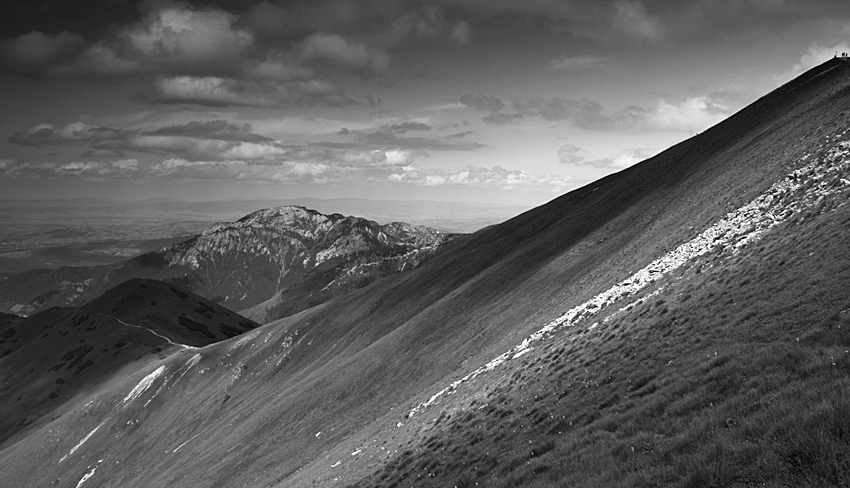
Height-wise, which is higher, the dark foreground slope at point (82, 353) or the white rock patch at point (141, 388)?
the dark foreground slope at point (82, 353)

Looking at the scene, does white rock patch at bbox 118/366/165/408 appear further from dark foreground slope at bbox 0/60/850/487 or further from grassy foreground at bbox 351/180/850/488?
grassy foreground at bbox 351/180/850/488

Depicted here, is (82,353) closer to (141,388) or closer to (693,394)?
(141,388)

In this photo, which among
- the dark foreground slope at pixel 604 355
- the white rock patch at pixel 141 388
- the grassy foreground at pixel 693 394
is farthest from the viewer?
the white rock patch at pixel 141 388

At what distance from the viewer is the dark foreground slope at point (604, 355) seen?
39.3ft

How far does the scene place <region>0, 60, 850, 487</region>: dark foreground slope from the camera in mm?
11992

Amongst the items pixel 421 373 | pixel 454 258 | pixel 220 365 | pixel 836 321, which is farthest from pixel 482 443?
pixel 220 365

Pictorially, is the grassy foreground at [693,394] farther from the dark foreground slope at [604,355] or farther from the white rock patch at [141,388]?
the white rock patch at [141,388]

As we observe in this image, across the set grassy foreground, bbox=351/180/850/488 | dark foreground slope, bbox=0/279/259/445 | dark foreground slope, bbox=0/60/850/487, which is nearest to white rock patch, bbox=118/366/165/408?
dark foreground slope, bbox=0/279/259/445

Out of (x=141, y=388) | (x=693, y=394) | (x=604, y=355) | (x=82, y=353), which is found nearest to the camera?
(x=693, y=394)

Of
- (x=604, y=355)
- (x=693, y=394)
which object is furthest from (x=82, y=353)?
(x=693, y=394)

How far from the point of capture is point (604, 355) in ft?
78.1

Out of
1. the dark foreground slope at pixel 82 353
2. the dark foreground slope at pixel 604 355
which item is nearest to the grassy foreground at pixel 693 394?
the dark foreground slope at pixel 604 355

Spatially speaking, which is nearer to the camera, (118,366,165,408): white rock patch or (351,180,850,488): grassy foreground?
(351,180,850,488): grassy foreground

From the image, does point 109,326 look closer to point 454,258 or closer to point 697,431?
point 454,258
